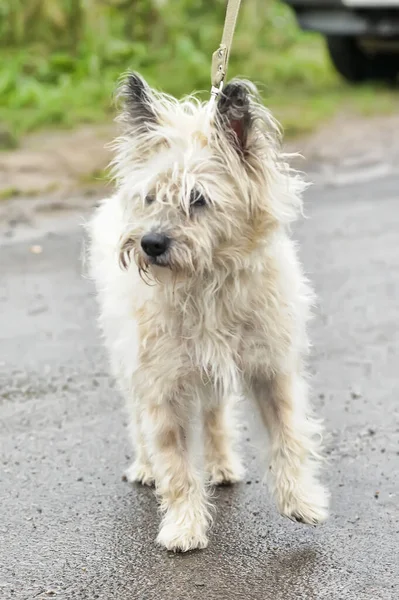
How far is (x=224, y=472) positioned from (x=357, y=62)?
10.7 metres

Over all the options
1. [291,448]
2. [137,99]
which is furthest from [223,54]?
[291,448]

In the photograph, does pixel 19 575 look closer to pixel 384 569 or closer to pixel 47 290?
pixel 384 569

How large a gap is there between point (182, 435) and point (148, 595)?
758 millimetres

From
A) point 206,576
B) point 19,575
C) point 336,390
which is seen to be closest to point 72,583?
point 19,575

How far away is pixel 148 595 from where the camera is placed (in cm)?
387

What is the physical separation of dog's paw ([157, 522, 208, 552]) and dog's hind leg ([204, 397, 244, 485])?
1.90 ft

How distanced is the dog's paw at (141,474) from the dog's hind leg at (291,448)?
664 millimetres

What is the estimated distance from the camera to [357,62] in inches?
575

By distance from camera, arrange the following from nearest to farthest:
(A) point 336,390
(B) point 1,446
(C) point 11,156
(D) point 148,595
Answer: (D) point 148,595 → (B) point 1,446 → (A) point 336,390 → (C) point 11,156

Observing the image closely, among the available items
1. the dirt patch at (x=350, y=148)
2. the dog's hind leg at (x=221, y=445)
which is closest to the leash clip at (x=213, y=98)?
the dog's hind leg at (x=221, y=445)

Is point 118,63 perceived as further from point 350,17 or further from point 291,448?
point 291,448

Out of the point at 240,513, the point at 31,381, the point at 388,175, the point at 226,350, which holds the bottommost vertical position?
the point at 388,175

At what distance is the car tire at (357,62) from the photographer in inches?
556

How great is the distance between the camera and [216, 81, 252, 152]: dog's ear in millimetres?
3973
